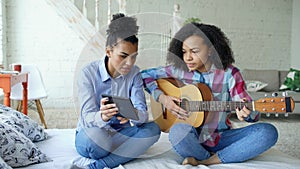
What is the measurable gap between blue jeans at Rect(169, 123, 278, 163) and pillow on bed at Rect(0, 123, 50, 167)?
54cm

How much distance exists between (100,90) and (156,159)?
1.22ft

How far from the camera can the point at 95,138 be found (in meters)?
1.30

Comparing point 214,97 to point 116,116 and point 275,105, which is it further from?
point 116,116

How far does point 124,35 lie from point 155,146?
564mm

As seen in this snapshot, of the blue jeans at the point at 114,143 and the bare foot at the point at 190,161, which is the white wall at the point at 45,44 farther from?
the bare foot at the point at 190,161

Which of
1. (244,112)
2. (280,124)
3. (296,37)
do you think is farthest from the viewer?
(296,37)

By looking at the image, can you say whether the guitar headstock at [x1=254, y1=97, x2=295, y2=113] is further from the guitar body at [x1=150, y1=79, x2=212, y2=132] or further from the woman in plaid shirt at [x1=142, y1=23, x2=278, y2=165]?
the guitar body at [x1=150, y1=79, x2=212, y2=132]

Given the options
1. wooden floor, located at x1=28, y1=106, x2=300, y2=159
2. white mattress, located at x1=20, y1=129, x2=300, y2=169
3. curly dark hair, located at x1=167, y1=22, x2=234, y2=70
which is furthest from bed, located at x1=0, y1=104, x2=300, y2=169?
wooden floor, located at x1=28, y1=106, x2=300, y2=159

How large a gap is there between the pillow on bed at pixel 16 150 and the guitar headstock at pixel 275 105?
860mm

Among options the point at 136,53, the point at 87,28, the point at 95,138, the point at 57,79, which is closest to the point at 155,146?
the point at 95,138

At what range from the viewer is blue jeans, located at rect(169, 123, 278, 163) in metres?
1.37

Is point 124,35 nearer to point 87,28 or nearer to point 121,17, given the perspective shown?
point 121,17

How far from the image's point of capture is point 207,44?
1471 millimetres

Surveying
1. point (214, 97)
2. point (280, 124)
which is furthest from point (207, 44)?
point (280, 124)
